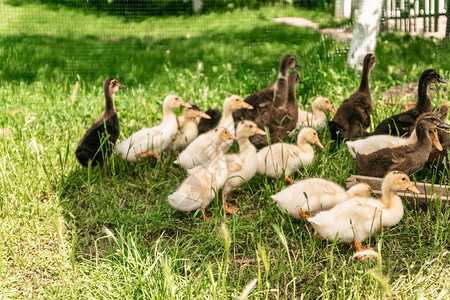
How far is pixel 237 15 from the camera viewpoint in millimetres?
14375

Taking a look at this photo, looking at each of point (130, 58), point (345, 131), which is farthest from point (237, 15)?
point (345, 131)

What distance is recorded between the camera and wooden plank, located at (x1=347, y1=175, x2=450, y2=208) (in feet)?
12.4

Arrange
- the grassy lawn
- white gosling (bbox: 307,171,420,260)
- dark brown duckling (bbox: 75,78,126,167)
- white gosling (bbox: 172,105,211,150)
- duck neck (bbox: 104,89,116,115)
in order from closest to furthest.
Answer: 1. the grassy lawn
2. white gosling (bbox: 307,171,420,260)
3. dark brown duckling (bbox: 75,78,126,167)
4. duck neck (bbox: 104,89,116,115)
5. white gosling (bbox: 172,105,211,150)

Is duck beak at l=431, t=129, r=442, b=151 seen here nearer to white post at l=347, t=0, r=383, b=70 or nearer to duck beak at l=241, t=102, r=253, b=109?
duck beak at l=241, t=102, r=253, b=109

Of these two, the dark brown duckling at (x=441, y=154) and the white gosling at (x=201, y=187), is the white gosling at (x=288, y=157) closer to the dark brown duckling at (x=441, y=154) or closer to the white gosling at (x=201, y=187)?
the white gosling at (x=201, y=187)

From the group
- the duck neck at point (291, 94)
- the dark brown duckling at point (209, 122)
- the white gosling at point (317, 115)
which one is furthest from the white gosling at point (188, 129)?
the white gosling at point (317, 115)

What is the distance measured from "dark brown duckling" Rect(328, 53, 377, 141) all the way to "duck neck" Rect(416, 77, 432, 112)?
0.53 meters

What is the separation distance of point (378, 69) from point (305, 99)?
2221 mm

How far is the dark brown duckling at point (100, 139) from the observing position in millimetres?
4496

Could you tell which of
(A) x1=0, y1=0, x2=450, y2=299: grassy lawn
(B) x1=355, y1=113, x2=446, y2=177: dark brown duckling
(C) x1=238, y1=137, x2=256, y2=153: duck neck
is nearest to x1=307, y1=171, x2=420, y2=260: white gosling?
(A) x1=0, y1=0, x2=450, y2=299: grassy lawn

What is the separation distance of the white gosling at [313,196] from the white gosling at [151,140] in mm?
1495

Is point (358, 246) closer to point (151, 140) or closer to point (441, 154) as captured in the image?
point (441, 154)

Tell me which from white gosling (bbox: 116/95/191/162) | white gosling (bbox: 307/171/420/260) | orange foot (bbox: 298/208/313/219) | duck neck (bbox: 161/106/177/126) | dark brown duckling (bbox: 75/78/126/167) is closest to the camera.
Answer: white gosling (bbox: 307/171/420/260)

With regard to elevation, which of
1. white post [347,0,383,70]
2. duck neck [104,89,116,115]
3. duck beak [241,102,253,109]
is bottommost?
duck beak [241,102,253,109]
